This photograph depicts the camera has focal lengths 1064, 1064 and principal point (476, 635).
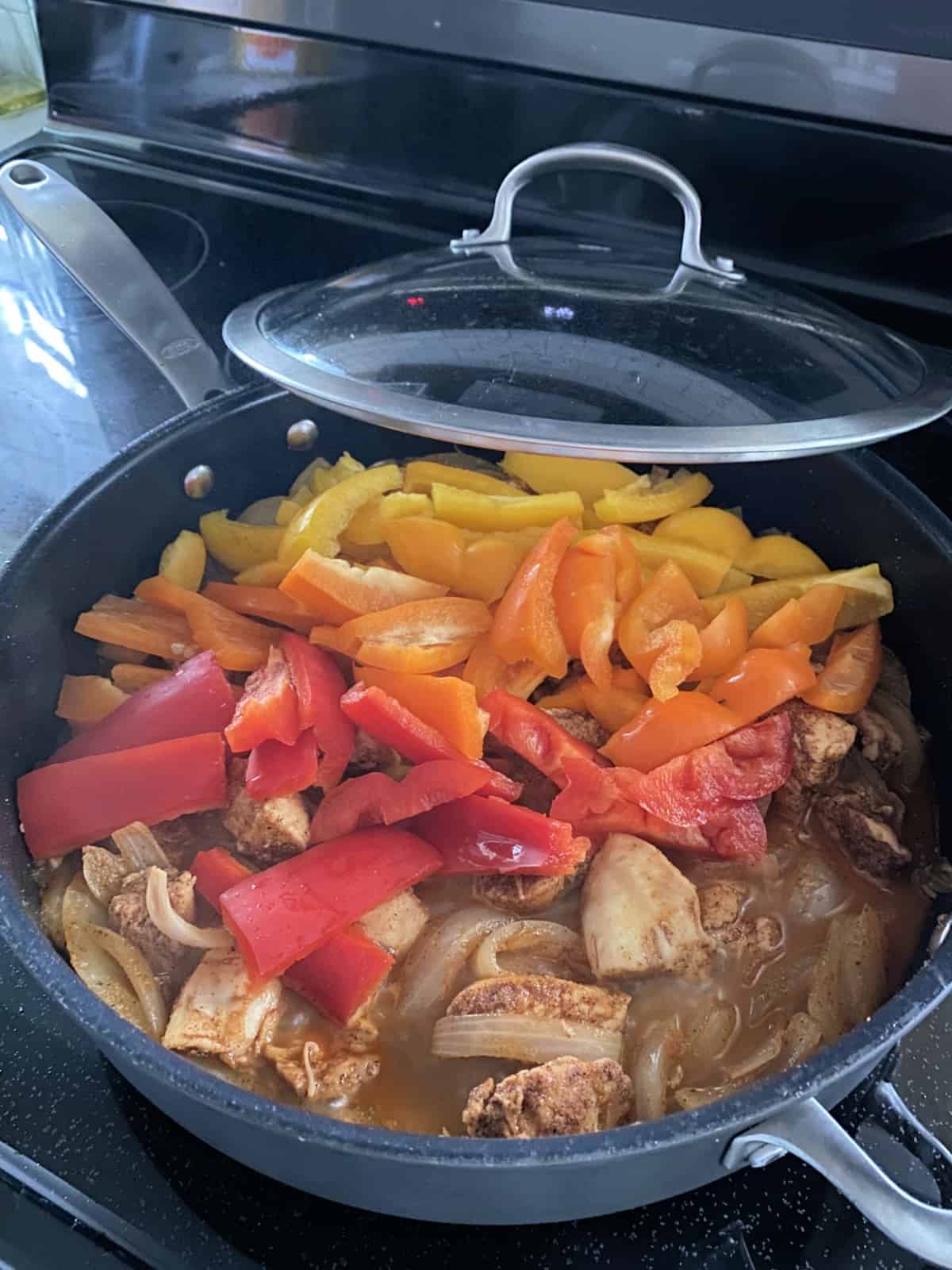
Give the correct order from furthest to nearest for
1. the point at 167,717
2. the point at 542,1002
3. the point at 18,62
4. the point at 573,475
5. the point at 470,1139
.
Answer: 1. the point at 18,62
2. the point at 573,475
3. the point at 167,717
4. the point at 542,1002
5. the point at 470,1139

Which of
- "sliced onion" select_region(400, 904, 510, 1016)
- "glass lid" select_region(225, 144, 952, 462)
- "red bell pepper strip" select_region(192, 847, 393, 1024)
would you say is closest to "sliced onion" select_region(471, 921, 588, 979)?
"sliced onion" select_region(400, 904, 510, 1016)

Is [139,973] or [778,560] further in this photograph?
[778,560]

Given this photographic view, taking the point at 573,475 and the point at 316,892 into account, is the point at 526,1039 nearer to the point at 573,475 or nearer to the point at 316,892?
the point at 316,892

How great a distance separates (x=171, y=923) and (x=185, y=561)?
61 cm

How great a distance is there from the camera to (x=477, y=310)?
56.0 inches

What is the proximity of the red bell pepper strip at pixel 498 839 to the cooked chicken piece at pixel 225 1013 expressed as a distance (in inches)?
9.9

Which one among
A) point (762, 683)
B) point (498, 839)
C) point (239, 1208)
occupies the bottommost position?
point (239, 1208)

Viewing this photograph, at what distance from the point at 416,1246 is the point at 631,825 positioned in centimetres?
52

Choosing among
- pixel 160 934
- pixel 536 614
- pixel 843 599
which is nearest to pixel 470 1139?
pixel 160 934

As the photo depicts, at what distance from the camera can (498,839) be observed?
4.17ft

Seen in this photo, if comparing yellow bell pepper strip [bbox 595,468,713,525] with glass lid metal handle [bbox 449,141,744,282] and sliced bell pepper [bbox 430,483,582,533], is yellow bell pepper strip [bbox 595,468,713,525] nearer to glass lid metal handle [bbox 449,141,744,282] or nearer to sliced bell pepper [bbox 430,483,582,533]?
sliced bell pepper [bbox 430,483,582,533]

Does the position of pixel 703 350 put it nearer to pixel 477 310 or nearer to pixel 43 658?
pixel 477 310

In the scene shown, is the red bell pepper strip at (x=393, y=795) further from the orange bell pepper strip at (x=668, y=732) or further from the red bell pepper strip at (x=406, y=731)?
the orange bell pepper strip at (x=668, y=732)

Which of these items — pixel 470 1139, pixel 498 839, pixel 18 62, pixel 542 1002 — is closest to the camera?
pixel 470 1139
